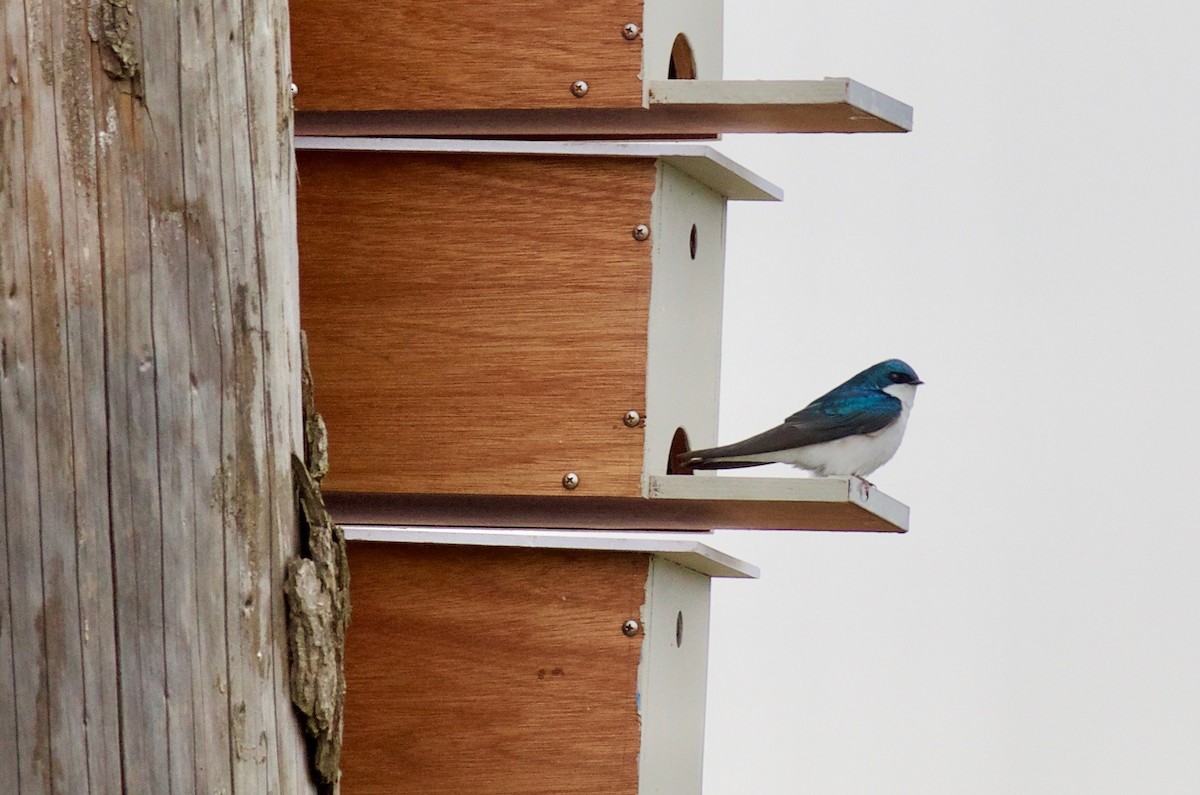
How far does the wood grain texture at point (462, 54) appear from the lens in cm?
337

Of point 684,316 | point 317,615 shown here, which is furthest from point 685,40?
point 317,615

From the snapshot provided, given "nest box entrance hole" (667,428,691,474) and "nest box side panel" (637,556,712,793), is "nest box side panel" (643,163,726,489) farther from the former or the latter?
"nest box side panel" (637,556,712,793)

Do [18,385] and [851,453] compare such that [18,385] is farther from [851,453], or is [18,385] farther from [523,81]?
[851,453]

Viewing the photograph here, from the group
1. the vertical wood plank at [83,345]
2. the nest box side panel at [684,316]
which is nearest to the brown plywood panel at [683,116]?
the nest box side panel at [684,316]

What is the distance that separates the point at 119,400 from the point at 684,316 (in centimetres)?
146

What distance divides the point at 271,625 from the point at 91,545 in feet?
0.97

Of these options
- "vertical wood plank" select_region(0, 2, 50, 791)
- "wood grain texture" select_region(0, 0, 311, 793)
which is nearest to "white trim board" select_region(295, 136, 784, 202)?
"wood grain texture" select_region(0, 0, 311, 793)

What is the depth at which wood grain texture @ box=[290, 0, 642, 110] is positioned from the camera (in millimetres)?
3369

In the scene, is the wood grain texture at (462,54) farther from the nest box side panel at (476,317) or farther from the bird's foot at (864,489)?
the bird's foot at (864,489)

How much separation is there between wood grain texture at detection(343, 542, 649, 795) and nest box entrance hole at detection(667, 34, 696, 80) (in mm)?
1100

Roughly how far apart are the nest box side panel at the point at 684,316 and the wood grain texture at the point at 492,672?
11.4 inches

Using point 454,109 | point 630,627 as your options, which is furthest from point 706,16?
point 630,627

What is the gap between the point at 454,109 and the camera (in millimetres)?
3447

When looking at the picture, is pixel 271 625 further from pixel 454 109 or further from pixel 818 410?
pixel 818 410
